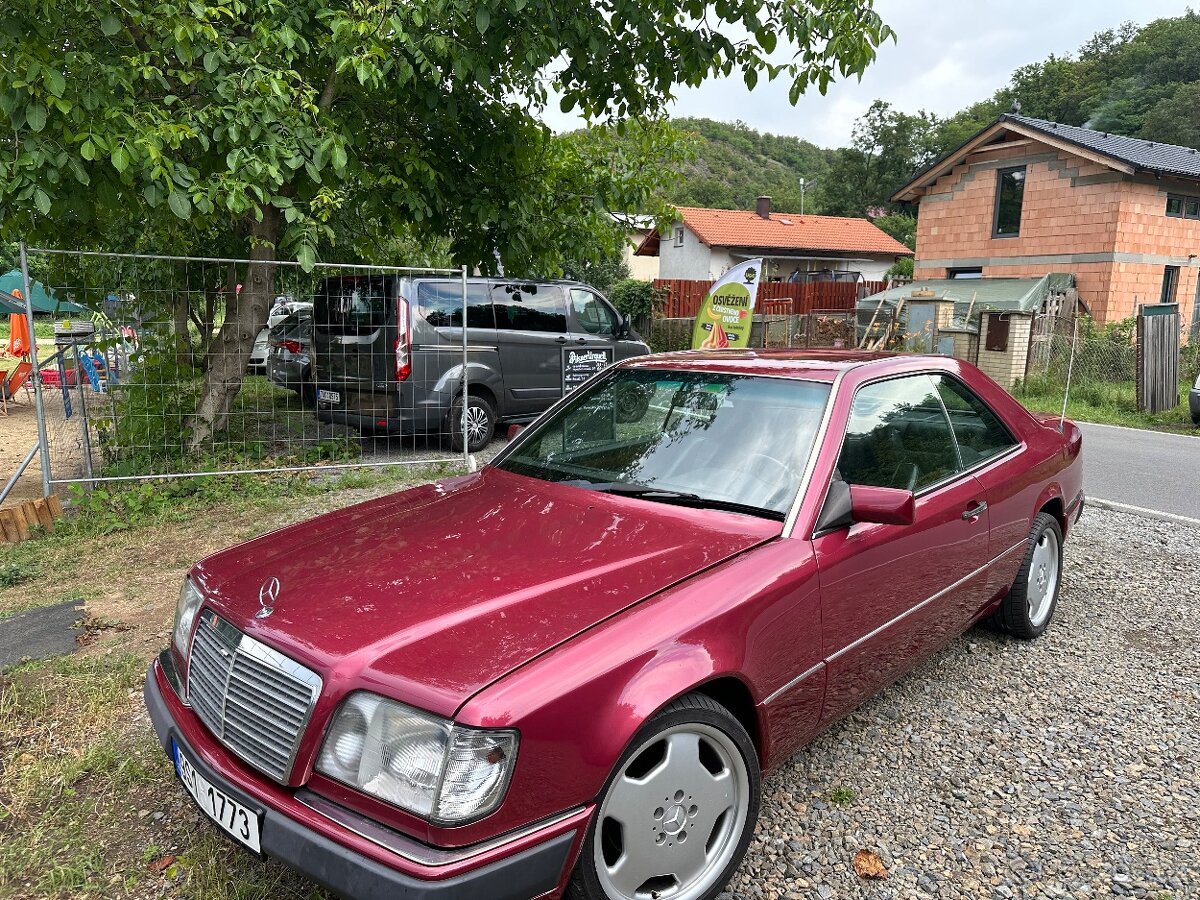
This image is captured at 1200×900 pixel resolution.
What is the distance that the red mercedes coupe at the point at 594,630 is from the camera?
6.01 feet

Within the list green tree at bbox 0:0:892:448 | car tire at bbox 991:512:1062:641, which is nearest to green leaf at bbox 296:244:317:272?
green tree at bbox 0:0:892:448

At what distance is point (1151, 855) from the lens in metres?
2.67

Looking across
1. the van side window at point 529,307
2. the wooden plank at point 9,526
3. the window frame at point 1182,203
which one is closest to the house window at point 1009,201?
the window frame at point 1182,203

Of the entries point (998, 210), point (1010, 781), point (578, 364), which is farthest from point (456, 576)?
point (998, 210)

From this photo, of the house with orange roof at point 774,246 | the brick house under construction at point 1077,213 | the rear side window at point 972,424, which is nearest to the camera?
the rear side window at point 972,424

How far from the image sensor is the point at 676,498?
285cm

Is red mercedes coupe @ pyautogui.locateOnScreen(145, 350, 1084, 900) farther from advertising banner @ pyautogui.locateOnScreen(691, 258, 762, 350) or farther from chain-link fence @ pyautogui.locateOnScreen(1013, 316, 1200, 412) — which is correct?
chain-link fence @ pyautogui.locateOnScreen(1013, 316, 1200, 412)

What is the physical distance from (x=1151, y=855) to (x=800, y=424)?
1.84 metres

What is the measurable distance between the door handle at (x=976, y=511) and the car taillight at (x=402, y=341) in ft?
21.4

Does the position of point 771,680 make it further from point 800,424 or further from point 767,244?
point 767,244

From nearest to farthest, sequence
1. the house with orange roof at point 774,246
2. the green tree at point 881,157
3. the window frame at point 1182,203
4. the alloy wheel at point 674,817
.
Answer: the alloy wheel at point 674,817 → the window frame at point 1182,203 → the house with orange roof at point 774,246 → the green tree at point 881,157

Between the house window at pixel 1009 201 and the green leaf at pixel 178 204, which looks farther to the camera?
the house window at pixel 1009 201

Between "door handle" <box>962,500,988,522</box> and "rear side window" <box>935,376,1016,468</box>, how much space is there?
18 cm

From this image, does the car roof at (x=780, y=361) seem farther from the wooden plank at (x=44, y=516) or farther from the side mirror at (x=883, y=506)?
the wooden plank at (x=44, y=516)
